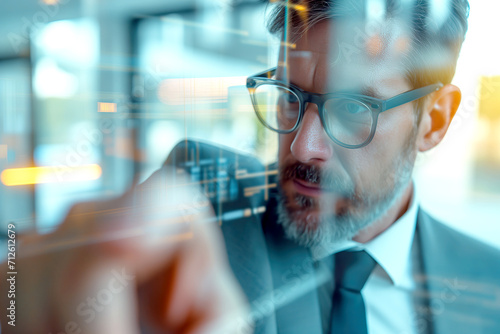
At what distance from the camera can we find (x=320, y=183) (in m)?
0.93

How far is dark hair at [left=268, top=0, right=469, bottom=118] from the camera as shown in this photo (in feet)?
2.70

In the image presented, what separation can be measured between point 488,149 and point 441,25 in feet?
1.04

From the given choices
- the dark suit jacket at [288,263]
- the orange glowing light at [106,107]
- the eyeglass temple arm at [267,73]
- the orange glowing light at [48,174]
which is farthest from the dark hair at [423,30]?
the orange glowing light at [48,174]

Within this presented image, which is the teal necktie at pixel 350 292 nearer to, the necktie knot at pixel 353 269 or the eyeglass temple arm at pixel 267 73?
the necktie knot at pixel 353 269

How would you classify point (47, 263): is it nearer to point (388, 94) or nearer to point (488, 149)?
point (388, 94)

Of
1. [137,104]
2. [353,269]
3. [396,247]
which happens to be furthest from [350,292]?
[137,104]

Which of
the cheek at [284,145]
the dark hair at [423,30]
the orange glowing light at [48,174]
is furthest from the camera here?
the cheek at [284,145]

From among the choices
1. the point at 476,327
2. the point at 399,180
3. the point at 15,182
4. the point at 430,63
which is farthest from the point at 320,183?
the point at 15,182

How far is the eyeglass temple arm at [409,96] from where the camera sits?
0.83 metres

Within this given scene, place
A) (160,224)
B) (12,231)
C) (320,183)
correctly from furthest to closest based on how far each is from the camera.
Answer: (320,183)
(160,224)
(12,231)

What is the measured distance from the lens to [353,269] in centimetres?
101

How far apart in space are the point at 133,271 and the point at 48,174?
0.87 feet

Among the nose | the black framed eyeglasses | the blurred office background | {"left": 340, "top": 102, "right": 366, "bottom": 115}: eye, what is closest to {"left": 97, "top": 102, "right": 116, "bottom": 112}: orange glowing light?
the blurred office background

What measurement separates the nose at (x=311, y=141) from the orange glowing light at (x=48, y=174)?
0.49 meters
